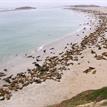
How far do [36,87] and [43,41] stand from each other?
2666 cm

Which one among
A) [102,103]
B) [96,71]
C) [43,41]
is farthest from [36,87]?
[43,41]

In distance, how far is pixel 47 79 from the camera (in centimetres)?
2697

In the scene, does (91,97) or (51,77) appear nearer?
(91,97)

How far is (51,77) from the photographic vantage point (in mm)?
27406

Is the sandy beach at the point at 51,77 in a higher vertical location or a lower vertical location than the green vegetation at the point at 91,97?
lower

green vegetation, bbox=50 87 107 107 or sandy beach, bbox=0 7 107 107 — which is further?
sandy beach, bbox=0 7 107 107

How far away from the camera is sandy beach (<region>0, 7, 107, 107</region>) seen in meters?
Result: 23.1

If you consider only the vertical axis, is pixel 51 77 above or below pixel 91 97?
below

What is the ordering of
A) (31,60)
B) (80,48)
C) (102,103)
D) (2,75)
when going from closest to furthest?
(102,103)
(2,75)
(31,60)
(80,48)

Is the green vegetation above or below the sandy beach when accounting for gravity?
above

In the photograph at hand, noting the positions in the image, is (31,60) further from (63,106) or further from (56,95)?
(63,106)

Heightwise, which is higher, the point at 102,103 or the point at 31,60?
the point at 102,103

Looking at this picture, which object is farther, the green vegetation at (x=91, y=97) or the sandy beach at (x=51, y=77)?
the sandy beach at (x=51, y=77)

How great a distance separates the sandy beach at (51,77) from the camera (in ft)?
75.7
